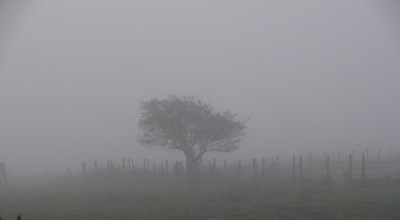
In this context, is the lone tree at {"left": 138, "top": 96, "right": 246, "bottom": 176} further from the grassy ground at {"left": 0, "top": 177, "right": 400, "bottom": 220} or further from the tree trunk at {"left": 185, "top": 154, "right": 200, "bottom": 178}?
the grassy ground at {"left": 0, "top": 177, "right": 400, "bottom": 220}

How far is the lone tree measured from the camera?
42.2 m

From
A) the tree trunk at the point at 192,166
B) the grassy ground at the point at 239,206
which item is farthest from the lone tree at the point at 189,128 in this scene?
the grassy ground at the point at 239,206

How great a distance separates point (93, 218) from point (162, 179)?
2284 cm

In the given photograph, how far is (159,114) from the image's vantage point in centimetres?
4334

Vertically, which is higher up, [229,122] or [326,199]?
[229,122]

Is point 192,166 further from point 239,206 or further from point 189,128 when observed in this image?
point 239,206

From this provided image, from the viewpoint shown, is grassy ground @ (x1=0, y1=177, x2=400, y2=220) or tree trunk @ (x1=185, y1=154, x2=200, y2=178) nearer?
grassy ground @ (x1=0, y1=177, x2=400, y2=220)

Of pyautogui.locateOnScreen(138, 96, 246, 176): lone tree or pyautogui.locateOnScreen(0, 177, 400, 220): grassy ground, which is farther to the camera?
pyautogui.locateOnScreen(138, 96, 246, 176): lone tree

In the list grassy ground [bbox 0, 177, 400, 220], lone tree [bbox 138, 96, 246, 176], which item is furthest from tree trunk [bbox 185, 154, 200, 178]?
grassy ground [bbox 0, 177, 400, 220]

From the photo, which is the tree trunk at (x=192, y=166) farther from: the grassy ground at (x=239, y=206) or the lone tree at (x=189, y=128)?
the grassy ground at (x=239, y=206)

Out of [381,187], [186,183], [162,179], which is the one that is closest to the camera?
[381,187]

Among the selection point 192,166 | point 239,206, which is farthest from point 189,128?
point 239,206

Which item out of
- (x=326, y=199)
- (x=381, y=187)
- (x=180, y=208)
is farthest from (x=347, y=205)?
(x=381, y=187)

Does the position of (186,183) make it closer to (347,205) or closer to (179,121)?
(179,121)
